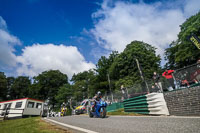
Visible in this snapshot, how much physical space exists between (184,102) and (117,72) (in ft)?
85.8

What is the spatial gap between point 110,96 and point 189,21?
931 inches

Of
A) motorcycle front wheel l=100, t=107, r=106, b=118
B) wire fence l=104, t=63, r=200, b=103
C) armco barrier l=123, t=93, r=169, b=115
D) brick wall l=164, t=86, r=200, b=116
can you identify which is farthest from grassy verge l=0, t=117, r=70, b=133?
wire fence l=104, t=63, r=200, b=103

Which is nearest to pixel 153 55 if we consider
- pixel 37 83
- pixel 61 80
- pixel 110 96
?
pixel 110 96

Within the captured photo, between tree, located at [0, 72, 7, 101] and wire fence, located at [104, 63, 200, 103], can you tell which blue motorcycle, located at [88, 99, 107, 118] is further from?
tree, located at [0, 72, 7, 101]

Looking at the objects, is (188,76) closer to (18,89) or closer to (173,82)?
(173,82)

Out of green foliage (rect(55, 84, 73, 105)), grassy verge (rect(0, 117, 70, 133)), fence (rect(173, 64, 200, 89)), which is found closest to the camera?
grassy verge (rect(0, 117, 70, 133))

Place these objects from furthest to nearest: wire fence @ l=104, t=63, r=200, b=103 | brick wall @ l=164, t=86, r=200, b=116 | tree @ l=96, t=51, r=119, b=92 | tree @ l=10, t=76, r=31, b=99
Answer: tree @ l=10, t=76, r=31, b=99 → tree @ l=96, t=51, r=119, b=92 → wire fence @ l=104, t=63, r=200, b=103 → brick wall @ l=164, t=86, r=200, b=116

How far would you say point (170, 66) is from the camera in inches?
1197

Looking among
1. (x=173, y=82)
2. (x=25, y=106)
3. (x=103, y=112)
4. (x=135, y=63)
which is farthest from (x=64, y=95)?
(x=173, y=82)

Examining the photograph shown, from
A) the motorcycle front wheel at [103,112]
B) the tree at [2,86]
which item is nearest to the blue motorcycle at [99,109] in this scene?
the motorcycle front wheel at [103,112]

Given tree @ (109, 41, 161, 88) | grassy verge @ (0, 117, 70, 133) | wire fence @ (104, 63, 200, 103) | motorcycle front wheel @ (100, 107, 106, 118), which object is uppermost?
tree @ (109, 41, 161, 88)

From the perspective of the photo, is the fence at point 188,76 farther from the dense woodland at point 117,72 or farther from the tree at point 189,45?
the tree at point 189,45

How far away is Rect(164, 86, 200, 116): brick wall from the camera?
4.63 meters

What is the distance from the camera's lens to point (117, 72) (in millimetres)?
31141
